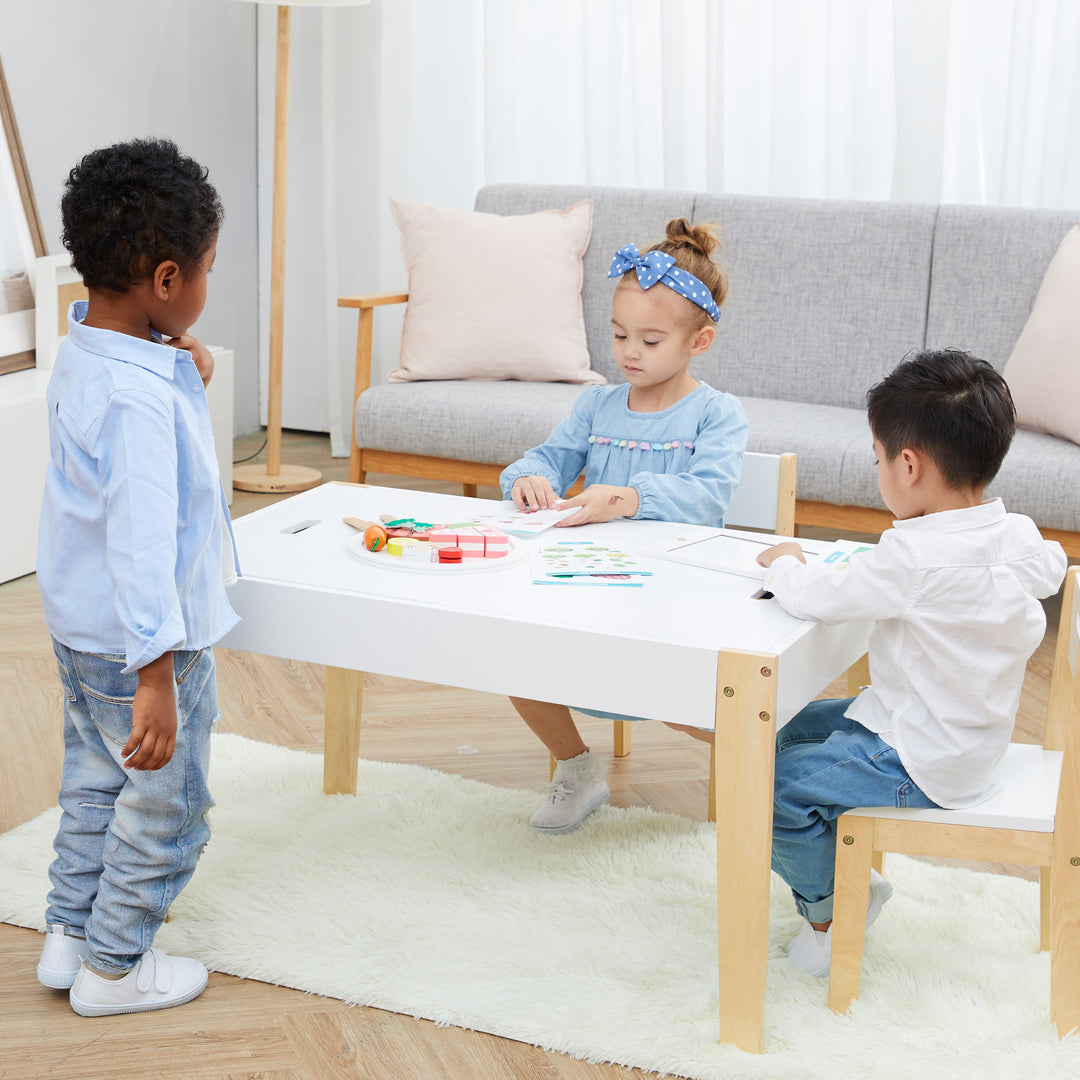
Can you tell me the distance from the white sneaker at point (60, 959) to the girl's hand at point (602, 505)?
77 centimetres

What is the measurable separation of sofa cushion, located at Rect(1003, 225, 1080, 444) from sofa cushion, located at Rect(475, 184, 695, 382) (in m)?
0.93

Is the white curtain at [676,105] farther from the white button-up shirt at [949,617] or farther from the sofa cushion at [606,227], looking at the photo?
the white button-up shirt at [949,617]

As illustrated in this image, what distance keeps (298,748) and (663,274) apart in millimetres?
1010

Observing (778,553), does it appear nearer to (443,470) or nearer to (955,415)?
(955,415)

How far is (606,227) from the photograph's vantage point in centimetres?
343

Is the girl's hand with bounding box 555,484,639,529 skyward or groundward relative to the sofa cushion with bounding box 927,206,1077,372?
groundward

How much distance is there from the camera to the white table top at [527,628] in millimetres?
1275

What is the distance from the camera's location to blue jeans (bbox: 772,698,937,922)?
4.52ft

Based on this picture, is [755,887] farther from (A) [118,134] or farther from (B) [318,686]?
(A) [118,134]

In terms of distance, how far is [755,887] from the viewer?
1.31m

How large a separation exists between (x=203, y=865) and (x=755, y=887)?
2.75 feet

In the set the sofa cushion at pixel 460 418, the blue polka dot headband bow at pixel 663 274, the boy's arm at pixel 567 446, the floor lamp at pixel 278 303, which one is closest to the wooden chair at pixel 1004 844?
the blue polka dot headband bow at pixel 663 274

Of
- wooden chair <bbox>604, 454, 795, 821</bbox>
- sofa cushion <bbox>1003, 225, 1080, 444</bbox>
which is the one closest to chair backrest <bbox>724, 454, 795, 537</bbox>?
wooden chair <bbox>604, 454, 795, 821</bbox>

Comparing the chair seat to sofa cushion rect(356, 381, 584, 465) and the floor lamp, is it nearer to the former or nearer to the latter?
sofa cushion rect(356, 381, 584, 465)
